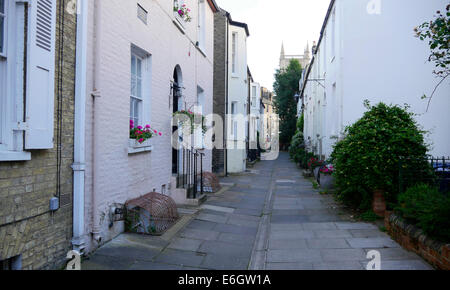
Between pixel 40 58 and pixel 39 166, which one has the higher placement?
pixel 40 58

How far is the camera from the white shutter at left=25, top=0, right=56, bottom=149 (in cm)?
396

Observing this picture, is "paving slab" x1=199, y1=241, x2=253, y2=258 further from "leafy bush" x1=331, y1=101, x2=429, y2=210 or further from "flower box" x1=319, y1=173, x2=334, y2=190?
"flower box" x1=319, y1=173, x2=334, y2=190

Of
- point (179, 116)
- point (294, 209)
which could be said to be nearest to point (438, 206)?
point (294, 209)

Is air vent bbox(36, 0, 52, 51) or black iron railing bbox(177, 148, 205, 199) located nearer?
air vent bbox(36, 0, 52, 51)

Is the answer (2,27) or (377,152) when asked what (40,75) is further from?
(377,152)

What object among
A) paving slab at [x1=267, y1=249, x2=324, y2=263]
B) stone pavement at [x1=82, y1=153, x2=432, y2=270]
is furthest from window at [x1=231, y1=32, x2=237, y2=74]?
paving slab at [x1=267, y1=249, x2=324, y2=263]

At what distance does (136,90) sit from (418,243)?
570 cm

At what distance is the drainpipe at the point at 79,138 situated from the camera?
4.97 metres

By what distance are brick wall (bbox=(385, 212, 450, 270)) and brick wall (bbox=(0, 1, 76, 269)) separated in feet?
15.7

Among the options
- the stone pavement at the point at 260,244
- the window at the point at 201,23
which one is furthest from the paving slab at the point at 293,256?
the window at the point at 201,23

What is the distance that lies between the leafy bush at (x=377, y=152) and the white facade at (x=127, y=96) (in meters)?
4.19

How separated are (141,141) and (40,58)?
9.79 ft
